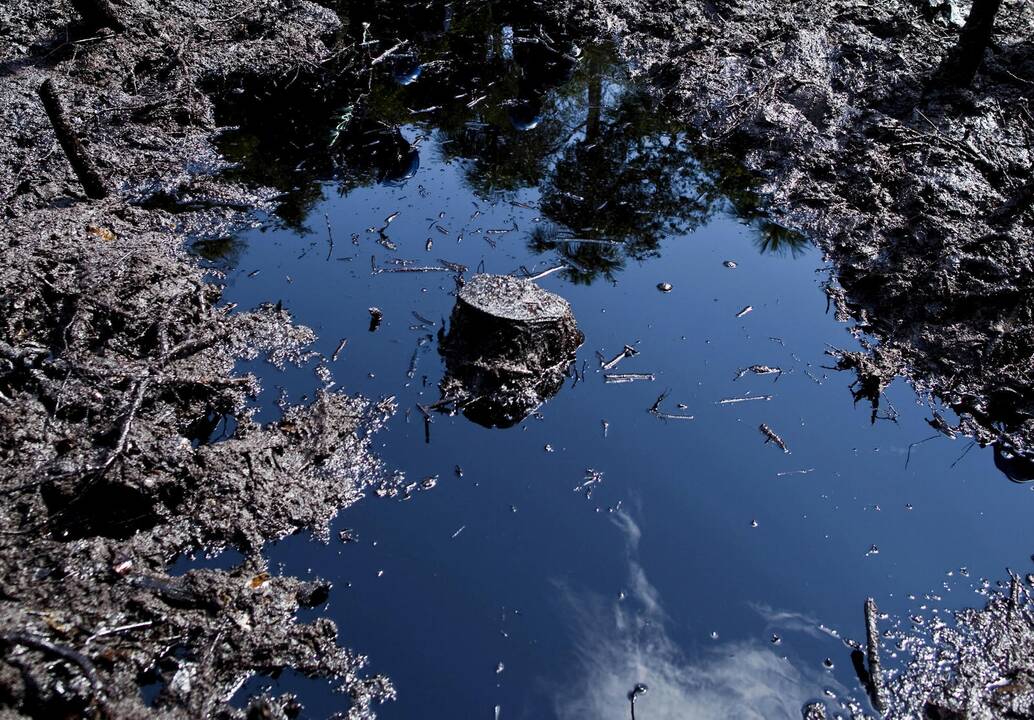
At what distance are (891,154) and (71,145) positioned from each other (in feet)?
21.3

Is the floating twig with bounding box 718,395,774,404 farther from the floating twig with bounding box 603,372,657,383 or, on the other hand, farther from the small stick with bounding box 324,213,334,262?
the small stick with bounding box 324,213,334,262

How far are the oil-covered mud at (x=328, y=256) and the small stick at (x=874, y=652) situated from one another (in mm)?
36

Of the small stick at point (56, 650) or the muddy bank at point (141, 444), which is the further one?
the muddy bank at point (141, 444)

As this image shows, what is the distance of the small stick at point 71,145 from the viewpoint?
4898 millimetres

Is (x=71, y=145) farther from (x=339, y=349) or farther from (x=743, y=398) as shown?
(x=743, y=398)

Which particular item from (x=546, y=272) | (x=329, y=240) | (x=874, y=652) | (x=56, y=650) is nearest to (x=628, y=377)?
(x=546, y=272)

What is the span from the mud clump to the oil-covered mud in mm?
21

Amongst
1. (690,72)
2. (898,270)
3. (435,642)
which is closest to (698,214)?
(898,270)

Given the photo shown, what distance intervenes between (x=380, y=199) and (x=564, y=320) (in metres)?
2.54

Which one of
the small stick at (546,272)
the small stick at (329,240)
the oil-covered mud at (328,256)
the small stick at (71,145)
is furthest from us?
the small stick at (329,240)

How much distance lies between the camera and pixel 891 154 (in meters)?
6.06

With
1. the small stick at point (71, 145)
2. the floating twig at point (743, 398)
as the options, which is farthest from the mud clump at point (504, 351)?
the small stick at point (71, 145)


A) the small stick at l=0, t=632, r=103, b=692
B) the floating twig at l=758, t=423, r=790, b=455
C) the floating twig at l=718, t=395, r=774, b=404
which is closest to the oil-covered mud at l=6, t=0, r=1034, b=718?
the small stick at l=0, t=632, r=103, b=692

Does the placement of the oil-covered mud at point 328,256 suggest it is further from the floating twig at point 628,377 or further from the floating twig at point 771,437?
the floating twig at point 771,437
